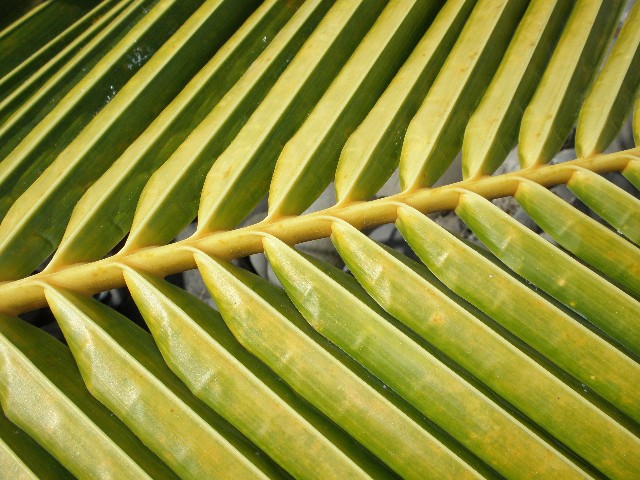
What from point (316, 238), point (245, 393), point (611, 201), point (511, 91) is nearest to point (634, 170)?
point (611, 201)

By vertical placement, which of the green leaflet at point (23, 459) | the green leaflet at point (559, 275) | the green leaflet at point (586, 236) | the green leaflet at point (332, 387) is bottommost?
the green leaflet at point (23, 459)

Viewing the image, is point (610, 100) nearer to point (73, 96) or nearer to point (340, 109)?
point (340, 109)

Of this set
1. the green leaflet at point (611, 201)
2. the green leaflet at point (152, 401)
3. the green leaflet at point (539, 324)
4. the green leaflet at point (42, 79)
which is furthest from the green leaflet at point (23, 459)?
the green leaflet at point (611, 201)

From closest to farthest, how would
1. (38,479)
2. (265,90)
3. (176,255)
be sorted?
(38,479)
(176,255)
(265,90)

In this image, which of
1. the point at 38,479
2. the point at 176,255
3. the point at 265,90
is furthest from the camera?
the point at 265,90

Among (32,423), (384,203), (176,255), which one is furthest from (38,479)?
(384,203)

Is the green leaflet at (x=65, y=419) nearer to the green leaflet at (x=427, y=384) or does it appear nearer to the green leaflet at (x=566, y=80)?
the green leaflet at (x=427, y=384)

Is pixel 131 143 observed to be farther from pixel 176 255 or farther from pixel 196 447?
pixel 196 447
